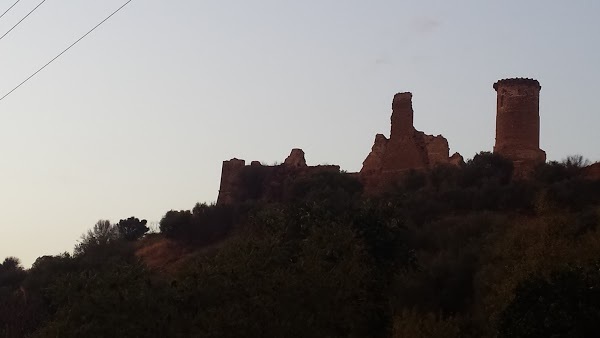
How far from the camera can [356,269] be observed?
26.4 metres

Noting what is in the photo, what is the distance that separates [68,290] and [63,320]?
1.78 m

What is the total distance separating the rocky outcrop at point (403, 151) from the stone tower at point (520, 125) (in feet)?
11.8

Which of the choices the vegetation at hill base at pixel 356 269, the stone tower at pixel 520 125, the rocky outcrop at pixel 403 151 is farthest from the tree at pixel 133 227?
the stone tower at pixel 520 125

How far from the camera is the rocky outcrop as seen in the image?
54.5 m

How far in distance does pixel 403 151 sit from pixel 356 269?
28733mm

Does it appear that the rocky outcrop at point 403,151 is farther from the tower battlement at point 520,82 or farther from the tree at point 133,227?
the tree at point 133,227

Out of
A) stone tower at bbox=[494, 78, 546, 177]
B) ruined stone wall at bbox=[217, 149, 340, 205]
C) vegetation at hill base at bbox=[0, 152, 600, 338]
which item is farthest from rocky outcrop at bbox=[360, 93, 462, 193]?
stone tower at bbox=[494, 78, 546, 177]

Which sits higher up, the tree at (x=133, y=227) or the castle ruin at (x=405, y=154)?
the castle ruin at (x=405, y=154)

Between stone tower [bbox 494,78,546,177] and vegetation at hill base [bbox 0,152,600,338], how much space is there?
2.57 feet

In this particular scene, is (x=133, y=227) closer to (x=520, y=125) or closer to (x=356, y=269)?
(x=520, y=125)

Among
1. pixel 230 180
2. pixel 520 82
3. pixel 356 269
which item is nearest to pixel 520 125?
pixel 520 82

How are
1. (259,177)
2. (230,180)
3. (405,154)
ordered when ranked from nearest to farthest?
(405,154) < (259,177) < (230,180)

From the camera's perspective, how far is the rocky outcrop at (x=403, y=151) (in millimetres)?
54469

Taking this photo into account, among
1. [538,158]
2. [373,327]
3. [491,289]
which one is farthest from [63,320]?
[538,158]
